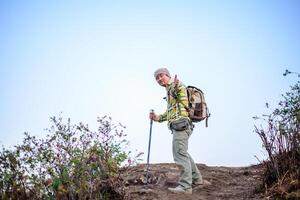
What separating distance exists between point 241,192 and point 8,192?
3.95m

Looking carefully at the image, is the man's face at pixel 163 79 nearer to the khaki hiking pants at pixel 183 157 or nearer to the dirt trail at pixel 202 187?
the khaki hiking pants at pixel 183 157

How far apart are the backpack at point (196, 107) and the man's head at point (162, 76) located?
409 millimetres

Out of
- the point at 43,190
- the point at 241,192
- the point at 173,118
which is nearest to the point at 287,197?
the point at 241,192

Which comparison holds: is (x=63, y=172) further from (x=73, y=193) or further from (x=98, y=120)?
(x=98, y=120)

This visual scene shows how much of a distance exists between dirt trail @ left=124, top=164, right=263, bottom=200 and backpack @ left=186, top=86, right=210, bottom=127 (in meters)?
1.31

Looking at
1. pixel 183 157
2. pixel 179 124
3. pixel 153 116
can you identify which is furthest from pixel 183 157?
pixel 153 116

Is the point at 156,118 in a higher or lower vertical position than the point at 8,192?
higher

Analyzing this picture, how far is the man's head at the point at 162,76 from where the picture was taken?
683 cm

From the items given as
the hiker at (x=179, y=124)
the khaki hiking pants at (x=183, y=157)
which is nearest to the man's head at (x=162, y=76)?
the hiker at (x=179, y=124)

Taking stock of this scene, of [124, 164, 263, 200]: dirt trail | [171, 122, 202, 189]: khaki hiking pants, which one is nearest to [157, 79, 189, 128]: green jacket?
[171, 122, 202, 189]: khaki hiking pants

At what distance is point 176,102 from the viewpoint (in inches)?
264

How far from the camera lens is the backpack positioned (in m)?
6.70

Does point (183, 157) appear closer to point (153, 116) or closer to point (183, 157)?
point (183, 157)

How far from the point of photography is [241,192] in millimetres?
6977
